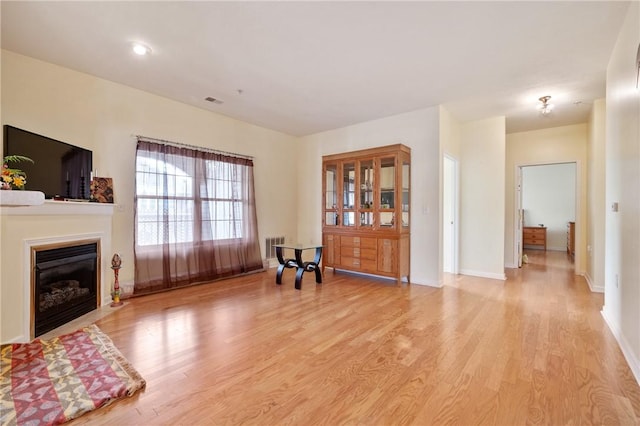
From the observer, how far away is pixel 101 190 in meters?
3.45

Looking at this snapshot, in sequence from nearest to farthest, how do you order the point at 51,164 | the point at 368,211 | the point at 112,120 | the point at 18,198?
the point at 18,198, the point at 51,164, the point at 112,120, the point at 368,211

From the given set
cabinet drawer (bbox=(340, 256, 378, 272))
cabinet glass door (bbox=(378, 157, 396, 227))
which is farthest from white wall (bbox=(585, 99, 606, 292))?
cabinet drawer (bbox=(340, 256, 378, 272))

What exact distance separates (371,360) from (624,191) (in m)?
2.45

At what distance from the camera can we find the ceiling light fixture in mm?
4031

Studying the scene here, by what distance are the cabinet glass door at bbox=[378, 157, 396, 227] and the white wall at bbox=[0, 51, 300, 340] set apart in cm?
222

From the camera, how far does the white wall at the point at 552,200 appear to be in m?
7.99

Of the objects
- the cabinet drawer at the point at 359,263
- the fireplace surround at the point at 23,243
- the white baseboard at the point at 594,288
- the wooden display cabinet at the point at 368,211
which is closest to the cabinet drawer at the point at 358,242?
the wooden display cabinet at the point at 368,211

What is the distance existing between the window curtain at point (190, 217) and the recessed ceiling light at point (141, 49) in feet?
4.27

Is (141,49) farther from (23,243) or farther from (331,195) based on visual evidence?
(331,195)

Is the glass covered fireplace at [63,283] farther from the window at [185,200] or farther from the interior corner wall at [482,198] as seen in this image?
the interior corner wall at [482,198]

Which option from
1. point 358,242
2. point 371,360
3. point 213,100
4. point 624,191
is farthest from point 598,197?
point 213,100

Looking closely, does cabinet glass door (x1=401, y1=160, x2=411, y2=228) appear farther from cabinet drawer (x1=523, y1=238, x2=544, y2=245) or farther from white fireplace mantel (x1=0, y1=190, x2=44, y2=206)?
cabinet drawer (x1=523, y1=238, x2=544, y2=245)

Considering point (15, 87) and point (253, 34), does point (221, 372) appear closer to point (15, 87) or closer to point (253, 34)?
point (253, 34)

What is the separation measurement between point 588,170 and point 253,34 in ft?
18.2
